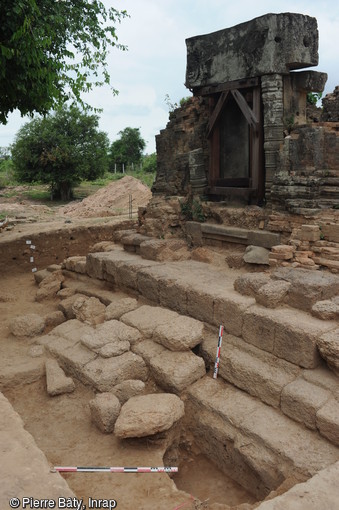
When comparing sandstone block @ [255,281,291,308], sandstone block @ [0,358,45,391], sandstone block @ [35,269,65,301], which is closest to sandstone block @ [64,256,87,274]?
sandstone block @ [35,269,65,301]

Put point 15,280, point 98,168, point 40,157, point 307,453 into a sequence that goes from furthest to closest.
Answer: point 98,168 < point 40,157 < point 15,280 < point 307,453

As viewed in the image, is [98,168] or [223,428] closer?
[223,428]

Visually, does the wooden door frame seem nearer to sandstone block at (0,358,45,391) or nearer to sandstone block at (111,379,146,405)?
sandstone block at (111,379,146,405)

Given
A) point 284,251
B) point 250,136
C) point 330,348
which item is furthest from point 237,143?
point 330,348

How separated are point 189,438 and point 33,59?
598 cm

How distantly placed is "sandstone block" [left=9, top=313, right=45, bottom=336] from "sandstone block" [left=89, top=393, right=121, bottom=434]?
253cm

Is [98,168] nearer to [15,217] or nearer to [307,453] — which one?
[15,217]

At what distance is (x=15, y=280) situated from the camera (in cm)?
1033

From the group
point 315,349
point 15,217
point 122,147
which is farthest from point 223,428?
point 122,147

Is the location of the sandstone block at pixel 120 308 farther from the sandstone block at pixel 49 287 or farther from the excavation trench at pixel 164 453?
the sandstone block at pixel 49 287

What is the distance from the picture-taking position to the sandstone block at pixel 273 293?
4.82 metres

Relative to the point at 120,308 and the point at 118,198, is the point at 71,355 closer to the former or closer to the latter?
the point at 120,308

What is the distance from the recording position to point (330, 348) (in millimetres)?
3992

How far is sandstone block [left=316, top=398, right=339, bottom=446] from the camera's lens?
3.63 m
